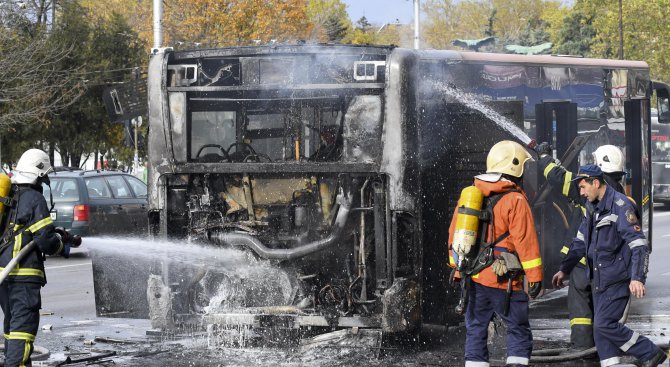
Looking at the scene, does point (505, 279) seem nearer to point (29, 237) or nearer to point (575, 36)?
point (29, 237)

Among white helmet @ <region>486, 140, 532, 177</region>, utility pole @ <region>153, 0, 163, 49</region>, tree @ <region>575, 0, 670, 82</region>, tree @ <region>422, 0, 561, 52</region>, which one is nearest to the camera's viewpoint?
white helmet @ <region>486, 140, 532, 177</region>

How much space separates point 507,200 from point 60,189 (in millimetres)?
13748

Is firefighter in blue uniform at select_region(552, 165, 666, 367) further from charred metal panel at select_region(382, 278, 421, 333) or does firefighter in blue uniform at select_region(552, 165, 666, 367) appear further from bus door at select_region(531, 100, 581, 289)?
bus door at select_region(531, 100, 581, 289)

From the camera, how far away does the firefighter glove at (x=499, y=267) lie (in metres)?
7.07

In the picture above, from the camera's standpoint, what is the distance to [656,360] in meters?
7.89

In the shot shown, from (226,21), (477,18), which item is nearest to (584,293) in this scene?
(226,21)

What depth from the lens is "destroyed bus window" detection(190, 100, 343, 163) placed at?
30.8 ft

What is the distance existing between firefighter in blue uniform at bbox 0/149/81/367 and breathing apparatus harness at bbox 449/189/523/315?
9.66 feet

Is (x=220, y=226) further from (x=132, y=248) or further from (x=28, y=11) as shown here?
(x=28, y=11)

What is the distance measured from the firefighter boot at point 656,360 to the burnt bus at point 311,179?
1.86 m

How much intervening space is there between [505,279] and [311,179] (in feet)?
9.14

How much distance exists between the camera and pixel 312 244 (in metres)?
9.29

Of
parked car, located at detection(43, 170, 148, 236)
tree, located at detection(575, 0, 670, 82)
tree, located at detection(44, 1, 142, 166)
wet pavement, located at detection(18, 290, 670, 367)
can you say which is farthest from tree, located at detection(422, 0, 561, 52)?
wet pavement, located at detection(18, 290, 670, 367)

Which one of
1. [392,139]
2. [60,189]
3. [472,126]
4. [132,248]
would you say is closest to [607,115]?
[472,126]
